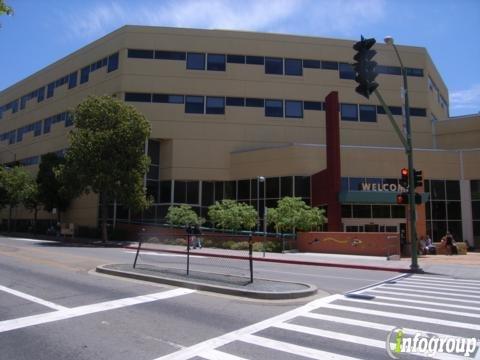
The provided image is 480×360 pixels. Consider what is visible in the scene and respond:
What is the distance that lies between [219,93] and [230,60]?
3.43m

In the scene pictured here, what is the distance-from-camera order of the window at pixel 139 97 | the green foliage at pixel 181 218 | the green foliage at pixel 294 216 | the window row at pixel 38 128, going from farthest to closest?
the window row at pixel 38 128, the window at pixel 139 97, the green foliage at pixel 181 218, the green foliage at pixel 294 216

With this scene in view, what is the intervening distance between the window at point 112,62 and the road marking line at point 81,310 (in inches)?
1441

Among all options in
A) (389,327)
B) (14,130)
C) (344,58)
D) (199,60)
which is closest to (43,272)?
(389,327)

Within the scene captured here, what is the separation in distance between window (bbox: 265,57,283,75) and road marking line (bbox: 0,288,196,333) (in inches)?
1365

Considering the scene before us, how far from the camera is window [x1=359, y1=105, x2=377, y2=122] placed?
4400cm

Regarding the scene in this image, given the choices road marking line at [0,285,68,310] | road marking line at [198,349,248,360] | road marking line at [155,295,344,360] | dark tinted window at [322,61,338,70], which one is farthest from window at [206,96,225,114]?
road marking line at [198,349,248,360]

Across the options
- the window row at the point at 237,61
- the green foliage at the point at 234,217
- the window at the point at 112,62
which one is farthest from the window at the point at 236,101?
the green foliage at the point at 234,217

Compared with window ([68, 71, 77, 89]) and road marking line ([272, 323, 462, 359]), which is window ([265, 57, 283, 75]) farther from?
road marking line ([272, 323, 462, 359])

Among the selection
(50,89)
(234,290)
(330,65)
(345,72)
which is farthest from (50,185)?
(234,290)

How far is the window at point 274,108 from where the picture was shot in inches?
1692

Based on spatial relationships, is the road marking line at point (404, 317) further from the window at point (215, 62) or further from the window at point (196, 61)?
the window at point (196, 61)

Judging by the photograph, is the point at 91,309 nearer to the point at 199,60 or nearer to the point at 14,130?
the point at 199,60

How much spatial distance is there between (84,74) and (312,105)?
23.6 meters

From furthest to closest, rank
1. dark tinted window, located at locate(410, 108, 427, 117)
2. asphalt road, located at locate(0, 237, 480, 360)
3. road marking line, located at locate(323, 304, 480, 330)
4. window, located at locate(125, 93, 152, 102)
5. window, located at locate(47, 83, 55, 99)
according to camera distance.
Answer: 1. window, located at locate(47, 83, 55, 99)
2. dark tinted window, located at locate(410, 108, 427, 117)
3. window, located at locate(125, 93, 152, 102)
4. road marking line, located at locate(323, 304, 480, 330)
5. asphalt road, located at locate(0, 237, 480, 360)
